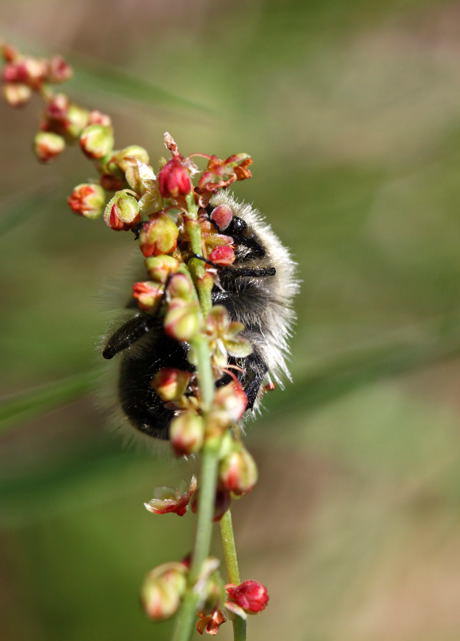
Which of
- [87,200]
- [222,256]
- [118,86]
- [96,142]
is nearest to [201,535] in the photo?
[222,256]

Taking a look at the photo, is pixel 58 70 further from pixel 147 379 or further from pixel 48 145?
pixel 147 379

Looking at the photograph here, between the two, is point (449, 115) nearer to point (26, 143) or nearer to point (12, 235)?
point (12, 235)

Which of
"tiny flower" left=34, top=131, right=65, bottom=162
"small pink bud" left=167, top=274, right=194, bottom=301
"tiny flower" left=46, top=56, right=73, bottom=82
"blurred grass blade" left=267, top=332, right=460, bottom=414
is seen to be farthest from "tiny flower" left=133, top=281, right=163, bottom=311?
"blurred grass blade" left=267, top=332, right=460, bottom=414

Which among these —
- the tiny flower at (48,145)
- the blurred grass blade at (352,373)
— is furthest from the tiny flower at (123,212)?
the blurred grass blade at (352,373)

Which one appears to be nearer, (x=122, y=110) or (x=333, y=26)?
(x=333, y=26)

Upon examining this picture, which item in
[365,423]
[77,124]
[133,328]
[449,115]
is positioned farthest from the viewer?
[365,423]

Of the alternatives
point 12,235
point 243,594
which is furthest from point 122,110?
point 243,594

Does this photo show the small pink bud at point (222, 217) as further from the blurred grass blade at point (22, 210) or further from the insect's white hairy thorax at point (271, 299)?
the blurred grass blade at point (22, 210)
